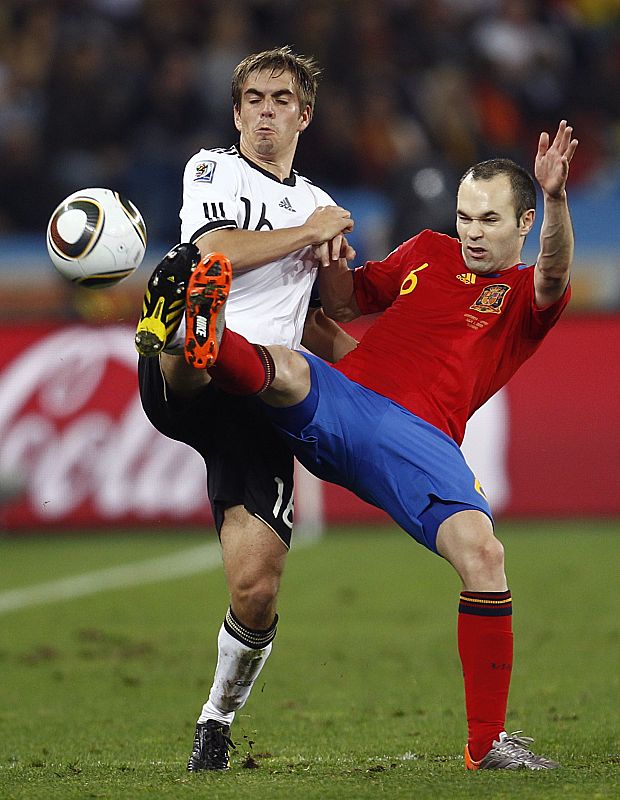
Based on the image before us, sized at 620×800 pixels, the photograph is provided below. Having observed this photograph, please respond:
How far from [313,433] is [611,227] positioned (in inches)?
451

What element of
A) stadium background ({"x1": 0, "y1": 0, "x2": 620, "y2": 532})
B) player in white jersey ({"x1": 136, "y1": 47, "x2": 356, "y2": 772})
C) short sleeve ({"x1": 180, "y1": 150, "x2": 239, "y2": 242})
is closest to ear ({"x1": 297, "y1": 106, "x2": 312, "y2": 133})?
player in white jersey ({"x1": 136, "y1": 47, "x2": 356, "y2": 772})

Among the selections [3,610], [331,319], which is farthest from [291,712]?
[3,610]

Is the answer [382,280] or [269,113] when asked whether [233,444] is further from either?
[269,113]

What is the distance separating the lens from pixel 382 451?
15.4 ft

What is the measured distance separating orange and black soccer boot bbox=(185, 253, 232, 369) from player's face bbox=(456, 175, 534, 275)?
1.01 m

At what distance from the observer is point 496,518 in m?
12.2

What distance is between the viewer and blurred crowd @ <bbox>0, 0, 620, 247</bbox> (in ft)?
49.5

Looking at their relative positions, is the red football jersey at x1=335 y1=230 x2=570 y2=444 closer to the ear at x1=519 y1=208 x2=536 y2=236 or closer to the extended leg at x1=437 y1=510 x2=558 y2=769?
the ear at x1=519 y1=208 x2=536 y2=236

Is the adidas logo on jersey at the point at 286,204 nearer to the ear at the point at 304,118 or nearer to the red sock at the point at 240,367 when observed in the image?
the ear at the point at 304,118

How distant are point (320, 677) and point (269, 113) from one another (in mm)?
3194

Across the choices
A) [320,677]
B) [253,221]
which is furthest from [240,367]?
[320,677]

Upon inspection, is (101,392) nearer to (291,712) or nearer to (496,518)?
(496,518)

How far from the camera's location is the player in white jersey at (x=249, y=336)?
4.86 meters

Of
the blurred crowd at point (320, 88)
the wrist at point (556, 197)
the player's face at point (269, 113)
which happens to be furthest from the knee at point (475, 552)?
the blurred crowd at point (320, 88)
